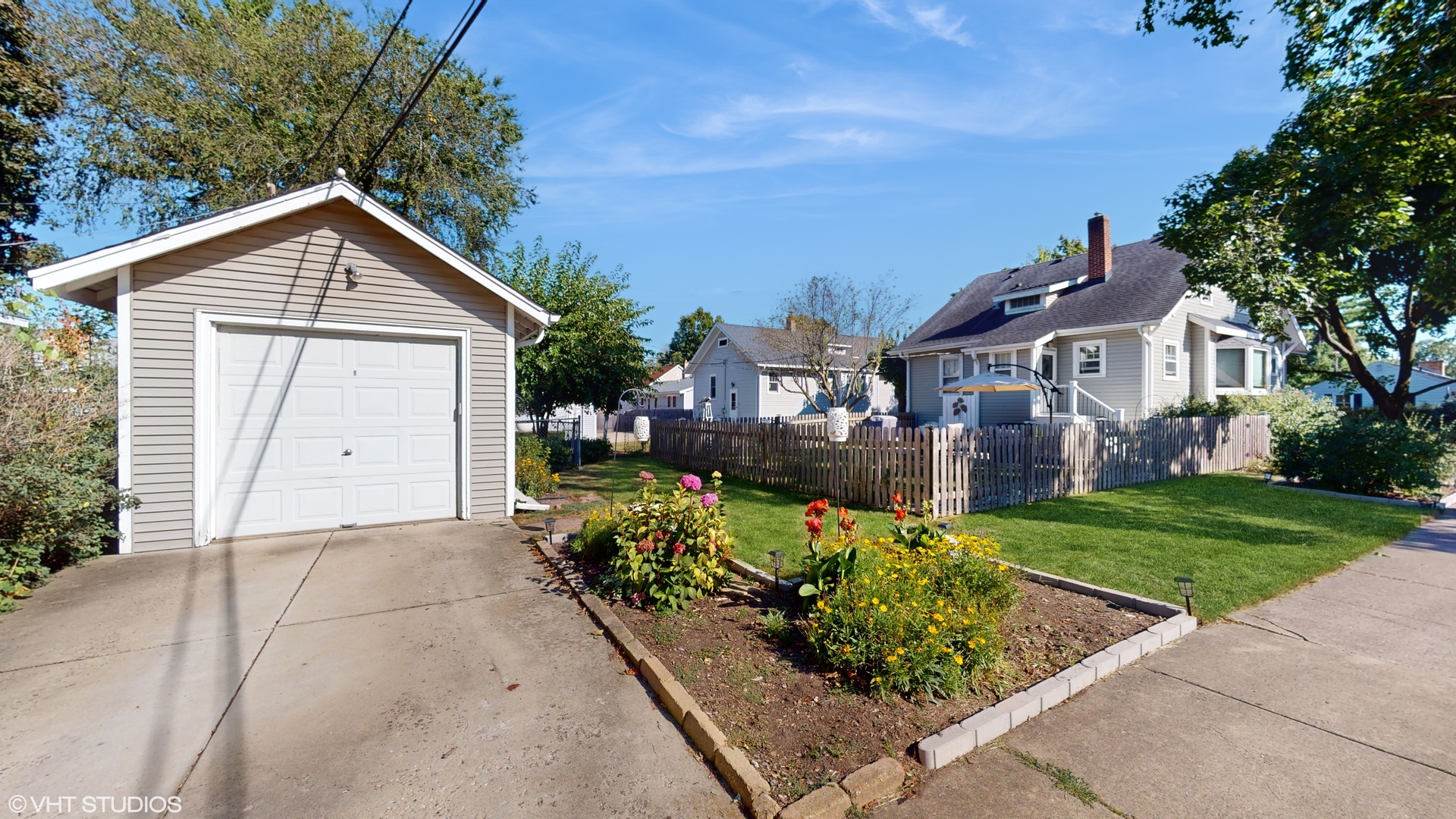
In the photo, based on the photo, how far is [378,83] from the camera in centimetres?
1554

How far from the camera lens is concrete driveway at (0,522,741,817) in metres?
2.53

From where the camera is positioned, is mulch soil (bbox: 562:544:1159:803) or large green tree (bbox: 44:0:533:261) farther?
large green tree (bbox: 44:0:533:261)

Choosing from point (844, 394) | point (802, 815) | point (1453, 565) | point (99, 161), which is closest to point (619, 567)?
point (802, 815)

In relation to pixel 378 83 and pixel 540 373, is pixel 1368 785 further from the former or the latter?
pixel 378 83

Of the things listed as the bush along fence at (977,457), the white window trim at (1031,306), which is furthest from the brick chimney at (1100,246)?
the bush along fence at (977,457)

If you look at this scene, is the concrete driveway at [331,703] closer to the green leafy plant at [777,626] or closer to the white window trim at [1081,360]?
the green leafy plant at [777,626]

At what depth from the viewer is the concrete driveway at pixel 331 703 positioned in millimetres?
2531

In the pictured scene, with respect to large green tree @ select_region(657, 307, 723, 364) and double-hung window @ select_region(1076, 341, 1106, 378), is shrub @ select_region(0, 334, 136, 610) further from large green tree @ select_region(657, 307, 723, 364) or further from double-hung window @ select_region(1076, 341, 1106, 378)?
large green tree @ select_region(657, 307, 723, 364)

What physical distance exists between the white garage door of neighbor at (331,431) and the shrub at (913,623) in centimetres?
552

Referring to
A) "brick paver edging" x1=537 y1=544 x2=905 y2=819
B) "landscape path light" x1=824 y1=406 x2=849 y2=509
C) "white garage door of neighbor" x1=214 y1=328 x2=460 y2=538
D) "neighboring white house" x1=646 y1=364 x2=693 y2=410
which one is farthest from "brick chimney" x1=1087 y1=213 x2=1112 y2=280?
"neighboring white house" x1=646 y1=364 x2=693 y2=410

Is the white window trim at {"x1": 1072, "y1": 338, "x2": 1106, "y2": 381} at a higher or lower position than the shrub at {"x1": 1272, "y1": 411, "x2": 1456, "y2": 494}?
higher

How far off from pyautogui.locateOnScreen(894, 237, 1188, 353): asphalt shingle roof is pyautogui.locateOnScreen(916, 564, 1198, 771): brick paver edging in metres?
14.9

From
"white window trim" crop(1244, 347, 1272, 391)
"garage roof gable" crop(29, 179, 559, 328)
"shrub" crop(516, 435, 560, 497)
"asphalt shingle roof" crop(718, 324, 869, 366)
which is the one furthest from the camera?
"asphalt shingle roof" crop(718, 324, 869, 366)

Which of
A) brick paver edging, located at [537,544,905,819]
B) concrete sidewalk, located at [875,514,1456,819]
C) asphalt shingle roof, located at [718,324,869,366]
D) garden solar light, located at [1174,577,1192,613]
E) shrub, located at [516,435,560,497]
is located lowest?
concrete sidewalk, located at [875,514,1456,819]
